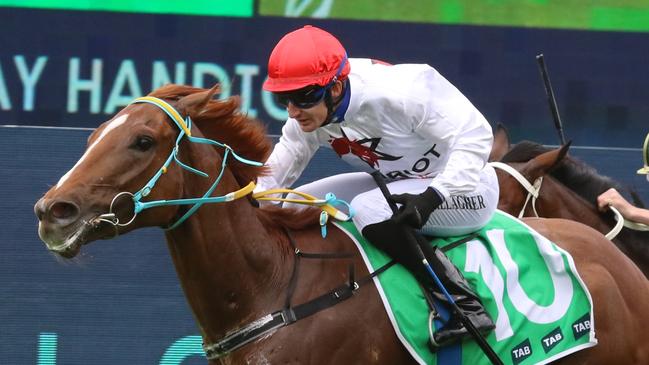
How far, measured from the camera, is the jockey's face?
11.2 feet

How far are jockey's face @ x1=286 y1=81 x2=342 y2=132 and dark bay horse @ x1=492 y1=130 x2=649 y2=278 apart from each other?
5.28 feet

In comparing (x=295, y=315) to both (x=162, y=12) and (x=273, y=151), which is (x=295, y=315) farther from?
(x=162, y=12)

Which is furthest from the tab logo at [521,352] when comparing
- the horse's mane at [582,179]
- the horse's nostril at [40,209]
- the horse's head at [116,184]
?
the horse's nostril at [40,209]

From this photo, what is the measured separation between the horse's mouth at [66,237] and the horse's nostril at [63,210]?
0.03 metres

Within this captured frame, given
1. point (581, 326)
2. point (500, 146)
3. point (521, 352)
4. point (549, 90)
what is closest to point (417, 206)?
point (521, 352)

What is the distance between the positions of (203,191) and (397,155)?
2.29 feet

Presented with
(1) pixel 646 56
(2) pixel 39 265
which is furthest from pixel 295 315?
(1) pixel 646 56

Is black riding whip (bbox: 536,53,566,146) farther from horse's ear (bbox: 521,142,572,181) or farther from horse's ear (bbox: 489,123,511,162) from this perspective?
horse's ear (bbox: 521,142,572,181)

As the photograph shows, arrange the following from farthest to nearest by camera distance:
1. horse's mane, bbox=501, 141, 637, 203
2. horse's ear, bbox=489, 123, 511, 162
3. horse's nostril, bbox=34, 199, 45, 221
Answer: horse's ear, bbox=489, 123, 511, 162 → horse's mane, bbox=501, 141, 637, 203 → horse's nostril, bbox=34, 199, 45, 221

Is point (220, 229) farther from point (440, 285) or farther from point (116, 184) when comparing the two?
point (440, 285)

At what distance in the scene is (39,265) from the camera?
5328 mm

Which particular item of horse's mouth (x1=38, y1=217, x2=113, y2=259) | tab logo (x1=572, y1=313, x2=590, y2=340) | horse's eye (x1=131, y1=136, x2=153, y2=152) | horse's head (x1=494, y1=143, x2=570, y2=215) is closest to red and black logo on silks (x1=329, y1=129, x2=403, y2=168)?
horse's eye (x1=131, y1=136, x2=153, y2=152)

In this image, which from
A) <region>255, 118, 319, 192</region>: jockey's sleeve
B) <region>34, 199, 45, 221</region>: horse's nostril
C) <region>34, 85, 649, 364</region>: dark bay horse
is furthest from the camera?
<region>255, 118, 319, 192</region>: jockey's sleeve

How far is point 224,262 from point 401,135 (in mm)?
693
